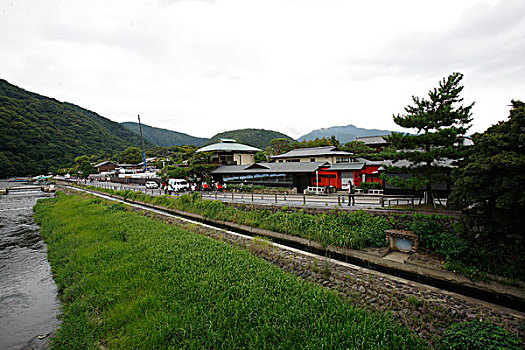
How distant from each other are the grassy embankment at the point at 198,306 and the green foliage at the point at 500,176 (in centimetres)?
538

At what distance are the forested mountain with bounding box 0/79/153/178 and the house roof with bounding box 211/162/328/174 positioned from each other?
76.2 metres

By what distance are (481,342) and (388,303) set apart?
6.58ft

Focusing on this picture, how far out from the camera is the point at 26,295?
8930mm

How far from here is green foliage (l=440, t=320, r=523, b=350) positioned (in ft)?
15.5

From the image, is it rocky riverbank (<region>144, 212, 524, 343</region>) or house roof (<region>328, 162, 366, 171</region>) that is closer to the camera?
rocky riverbank (<region>144, 212, 524, 343</region>)

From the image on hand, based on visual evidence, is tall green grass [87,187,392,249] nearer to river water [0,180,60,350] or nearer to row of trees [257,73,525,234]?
row of trees [257,73,525,234]

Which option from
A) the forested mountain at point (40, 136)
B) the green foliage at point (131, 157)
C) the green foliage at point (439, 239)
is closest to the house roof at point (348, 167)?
the green foliage at point (439, 239)

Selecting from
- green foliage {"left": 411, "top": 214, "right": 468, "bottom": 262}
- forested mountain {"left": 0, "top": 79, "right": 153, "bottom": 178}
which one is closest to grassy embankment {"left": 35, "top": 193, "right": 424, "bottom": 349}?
green foliage {"left": 411, "top": 214, "right": 468, "bottom": 262}

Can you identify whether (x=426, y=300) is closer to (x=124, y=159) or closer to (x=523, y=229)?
(x=523, y=229)

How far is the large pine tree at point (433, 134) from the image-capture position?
10281 mm

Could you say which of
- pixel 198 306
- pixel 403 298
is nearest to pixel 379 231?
Answer: pixel 403 298

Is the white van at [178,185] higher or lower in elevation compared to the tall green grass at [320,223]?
higher

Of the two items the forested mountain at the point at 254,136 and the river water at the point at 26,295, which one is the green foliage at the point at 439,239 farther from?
the forested mountain at the point at 254,136

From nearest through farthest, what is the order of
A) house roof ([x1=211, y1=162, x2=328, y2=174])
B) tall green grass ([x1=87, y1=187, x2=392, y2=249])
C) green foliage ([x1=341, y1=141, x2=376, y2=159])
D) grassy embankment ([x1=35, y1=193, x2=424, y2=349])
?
grassy embankment ([x1=35, y1=193, x2=424, y2=349]) → tall green grass ([x1=87, y1=187, x2=392, y2=249]) → house roof ([x1=211, y1=162, x2=328, y2=174]) → green foliage ([x1=341, y1=141, x2=376, y2=159])
